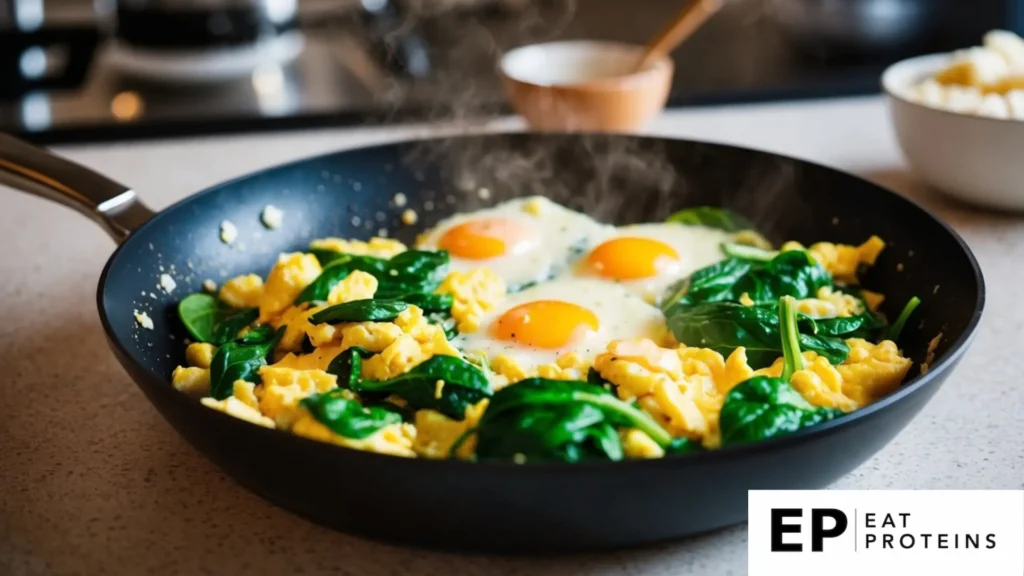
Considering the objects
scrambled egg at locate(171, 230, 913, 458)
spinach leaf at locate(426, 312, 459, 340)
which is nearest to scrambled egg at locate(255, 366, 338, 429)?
scrambled egg at locate(171, 230, 913, 458)

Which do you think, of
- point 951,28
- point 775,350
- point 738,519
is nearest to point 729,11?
point 951,28

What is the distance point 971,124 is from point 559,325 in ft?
2.73

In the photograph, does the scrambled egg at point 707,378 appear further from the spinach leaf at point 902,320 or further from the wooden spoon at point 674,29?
the wooden spoon at point 674,29

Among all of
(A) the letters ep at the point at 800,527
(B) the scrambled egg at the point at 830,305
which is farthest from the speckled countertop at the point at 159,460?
(B) the scrambled egg at the point at 830,305

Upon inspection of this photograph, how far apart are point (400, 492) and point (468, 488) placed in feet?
0.20

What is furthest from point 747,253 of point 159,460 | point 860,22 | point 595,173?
point 860,22

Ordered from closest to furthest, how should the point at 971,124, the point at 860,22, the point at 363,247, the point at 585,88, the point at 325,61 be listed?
the point at 363,247
the point at 971,124
the point at 585,88
the point at 860,22
the point at 325,61

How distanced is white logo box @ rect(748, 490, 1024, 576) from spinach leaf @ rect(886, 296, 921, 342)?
0.27 m

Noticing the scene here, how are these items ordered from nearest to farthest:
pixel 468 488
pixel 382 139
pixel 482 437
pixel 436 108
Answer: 1. pixel 468 488
2. pixel 482 437
3. pixel 382 139
4. pixel 436 108

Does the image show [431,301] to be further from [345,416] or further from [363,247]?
[345,416]

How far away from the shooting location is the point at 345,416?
0.96 m

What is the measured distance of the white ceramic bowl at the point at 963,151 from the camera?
5.33 feet

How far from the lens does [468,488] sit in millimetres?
827

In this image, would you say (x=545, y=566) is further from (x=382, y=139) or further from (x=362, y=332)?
(x=382, y=139)
